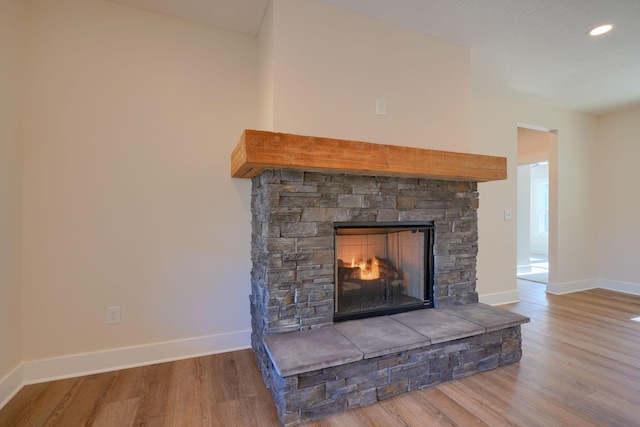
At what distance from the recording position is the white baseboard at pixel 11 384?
171cm

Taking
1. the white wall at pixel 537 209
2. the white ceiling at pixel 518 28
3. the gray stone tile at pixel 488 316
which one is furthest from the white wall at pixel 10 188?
the white wall at pixel 537 209

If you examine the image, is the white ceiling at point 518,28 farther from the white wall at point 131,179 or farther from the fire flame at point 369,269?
the fire flame at point 369,269

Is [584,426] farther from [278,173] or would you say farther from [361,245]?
[278,173]

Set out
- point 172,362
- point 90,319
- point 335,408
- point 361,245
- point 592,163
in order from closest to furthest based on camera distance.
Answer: point 335,408
point 90,319
point 172,362
point 361,245
point 592,163

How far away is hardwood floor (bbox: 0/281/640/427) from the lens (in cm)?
158

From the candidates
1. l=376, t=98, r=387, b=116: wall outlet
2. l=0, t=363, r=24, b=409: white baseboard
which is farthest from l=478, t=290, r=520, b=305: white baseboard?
l=0, t=363, r=24, b=409: white baseboard

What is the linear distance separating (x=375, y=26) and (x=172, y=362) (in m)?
2.92

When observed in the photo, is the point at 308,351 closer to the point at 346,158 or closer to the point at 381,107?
the point at 346,158

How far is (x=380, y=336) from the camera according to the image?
1.88 metres

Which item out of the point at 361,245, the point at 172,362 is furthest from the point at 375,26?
the point at 172,362

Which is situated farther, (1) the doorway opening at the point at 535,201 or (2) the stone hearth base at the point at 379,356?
(1) the doorway opening at the point at 535,201

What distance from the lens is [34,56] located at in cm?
192

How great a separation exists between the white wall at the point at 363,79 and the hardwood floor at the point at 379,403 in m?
1.70

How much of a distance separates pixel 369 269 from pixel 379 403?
0.95 m
